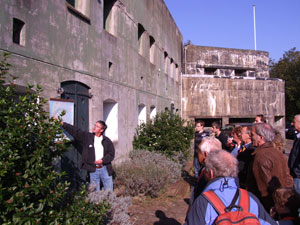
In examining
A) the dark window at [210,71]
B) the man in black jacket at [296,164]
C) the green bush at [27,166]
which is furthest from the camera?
the dark window at [210,71]

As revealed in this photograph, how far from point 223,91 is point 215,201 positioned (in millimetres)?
19397

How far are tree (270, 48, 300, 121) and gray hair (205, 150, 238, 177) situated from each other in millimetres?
35004

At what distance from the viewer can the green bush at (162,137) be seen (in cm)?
1039

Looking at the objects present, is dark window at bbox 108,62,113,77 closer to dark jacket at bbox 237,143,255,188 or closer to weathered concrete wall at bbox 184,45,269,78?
dark jacket at bbox 237,143,255,188

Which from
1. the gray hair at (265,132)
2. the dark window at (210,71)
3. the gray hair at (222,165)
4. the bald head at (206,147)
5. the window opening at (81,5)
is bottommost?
the gray hair at (222,165)

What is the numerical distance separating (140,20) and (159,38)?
3365mm

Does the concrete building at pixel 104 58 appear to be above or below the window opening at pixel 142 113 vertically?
above

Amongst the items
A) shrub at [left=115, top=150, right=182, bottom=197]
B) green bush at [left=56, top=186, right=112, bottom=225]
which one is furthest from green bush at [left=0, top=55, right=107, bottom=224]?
shrub at [left=115, top=150, right=182, bottom=197]

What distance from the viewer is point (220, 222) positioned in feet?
7.07

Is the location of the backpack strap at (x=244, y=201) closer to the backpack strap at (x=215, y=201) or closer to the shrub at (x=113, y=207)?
the backpack strap at (x=215, y=201)

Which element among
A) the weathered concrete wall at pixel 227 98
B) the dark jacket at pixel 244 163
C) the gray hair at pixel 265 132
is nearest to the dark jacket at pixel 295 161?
the dark jacket at pixel 244 163

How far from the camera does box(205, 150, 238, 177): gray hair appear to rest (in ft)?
8.33

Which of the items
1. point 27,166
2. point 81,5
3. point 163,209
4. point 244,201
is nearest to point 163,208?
point 163,209

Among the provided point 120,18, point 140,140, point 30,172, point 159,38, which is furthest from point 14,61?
point 159,38
